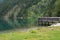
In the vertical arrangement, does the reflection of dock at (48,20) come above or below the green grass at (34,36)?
below

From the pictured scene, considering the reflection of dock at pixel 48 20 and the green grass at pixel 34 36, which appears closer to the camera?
the green grass at pixel 34 36

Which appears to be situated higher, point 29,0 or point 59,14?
point 29,0

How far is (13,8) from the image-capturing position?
176625mm

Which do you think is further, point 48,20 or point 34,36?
point 48,20

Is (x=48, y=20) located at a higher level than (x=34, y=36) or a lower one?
lower

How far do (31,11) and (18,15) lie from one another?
2587 cm

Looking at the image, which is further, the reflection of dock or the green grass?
the reflection of dock

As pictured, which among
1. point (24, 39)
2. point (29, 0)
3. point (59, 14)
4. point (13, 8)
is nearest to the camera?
point (24, 39)

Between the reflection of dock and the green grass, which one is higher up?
the green grass

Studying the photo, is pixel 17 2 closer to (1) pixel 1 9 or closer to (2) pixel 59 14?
(1) pixel 1 9

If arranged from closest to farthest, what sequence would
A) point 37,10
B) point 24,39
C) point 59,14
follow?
point 24,39 → point 59,14 → point 37,10

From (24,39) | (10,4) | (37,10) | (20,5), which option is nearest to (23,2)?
(20,5)

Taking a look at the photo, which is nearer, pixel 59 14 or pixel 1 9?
pixel 59 14

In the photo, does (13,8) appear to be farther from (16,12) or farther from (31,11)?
(31,11)
